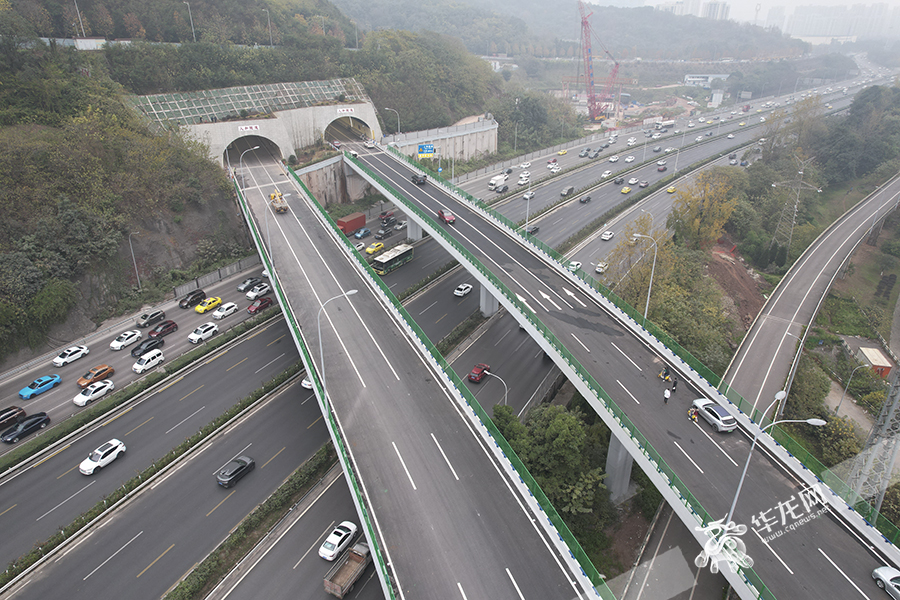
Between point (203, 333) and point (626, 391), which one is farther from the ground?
point (626, 391)

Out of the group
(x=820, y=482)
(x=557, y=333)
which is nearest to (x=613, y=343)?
(x=557, y=333)

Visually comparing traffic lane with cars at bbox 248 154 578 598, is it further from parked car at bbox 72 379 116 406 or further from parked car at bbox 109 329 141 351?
parked car at bbox 109 329 141 351

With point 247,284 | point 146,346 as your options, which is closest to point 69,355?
point 146,346

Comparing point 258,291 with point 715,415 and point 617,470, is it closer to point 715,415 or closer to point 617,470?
point 617,470

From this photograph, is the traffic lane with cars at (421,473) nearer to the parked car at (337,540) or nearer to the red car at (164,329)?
the parked car at (337,540)

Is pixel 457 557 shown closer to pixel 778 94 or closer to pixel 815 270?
pixel 815 270

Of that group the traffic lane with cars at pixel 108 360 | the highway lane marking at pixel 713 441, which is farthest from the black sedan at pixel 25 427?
the highway lane marking at pixel 713 441

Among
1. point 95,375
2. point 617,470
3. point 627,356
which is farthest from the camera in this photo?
point 95,375

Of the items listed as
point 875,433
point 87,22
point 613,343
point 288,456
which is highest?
point 87,22
